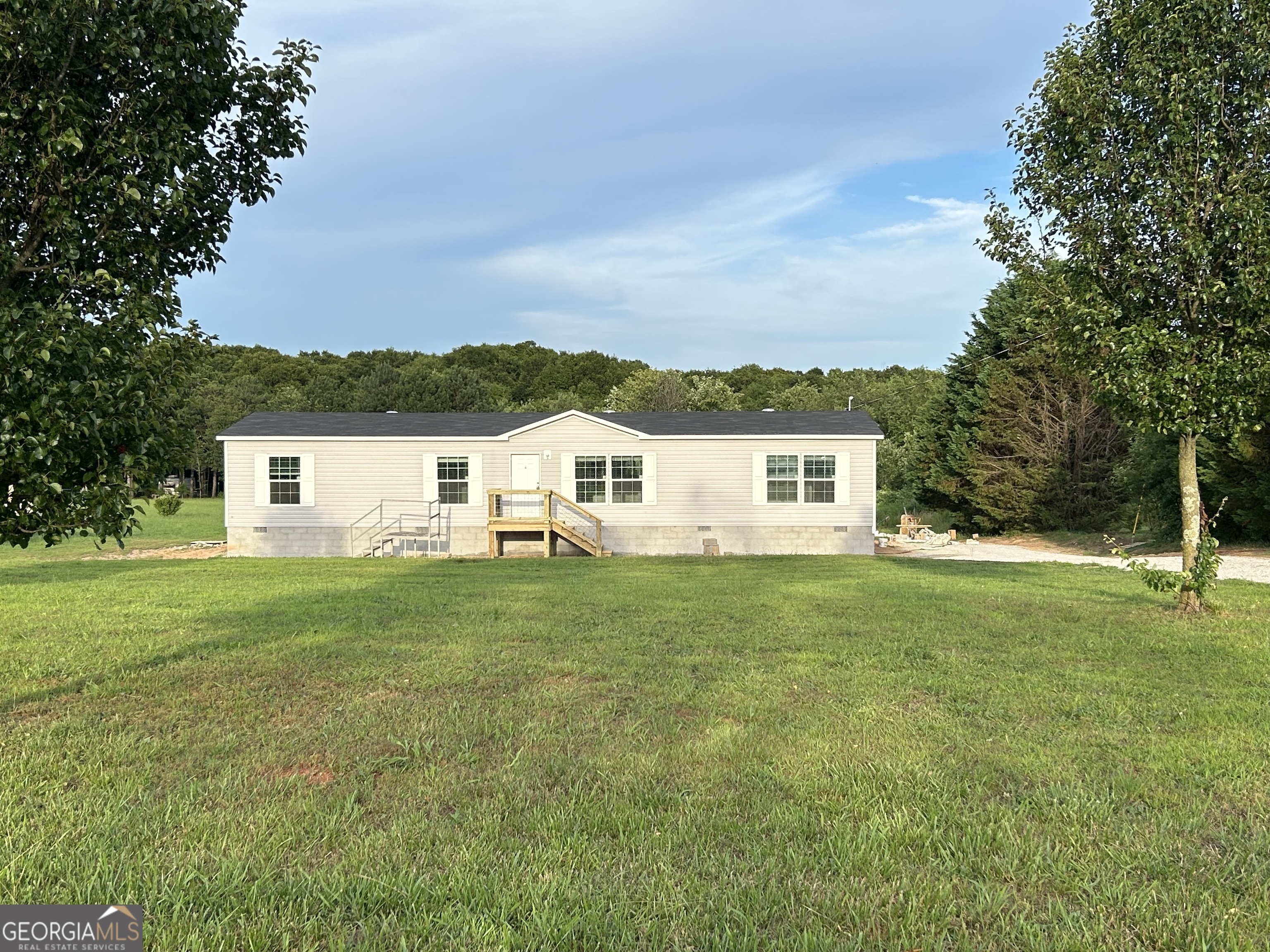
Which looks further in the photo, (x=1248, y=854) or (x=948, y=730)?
(x=948, y=730)

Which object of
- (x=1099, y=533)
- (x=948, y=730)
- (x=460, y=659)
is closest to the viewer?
(x=948, y=730)

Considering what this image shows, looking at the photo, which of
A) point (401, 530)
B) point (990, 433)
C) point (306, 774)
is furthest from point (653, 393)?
point (306, 774)

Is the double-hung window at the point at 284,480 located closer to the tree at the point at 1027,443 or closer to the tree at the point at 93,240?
the tree at the point at 93,240

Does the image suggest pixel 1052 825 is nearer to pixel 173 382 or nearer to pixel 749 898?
pixel 749 898

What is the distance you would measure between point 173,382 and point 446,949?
3.75m

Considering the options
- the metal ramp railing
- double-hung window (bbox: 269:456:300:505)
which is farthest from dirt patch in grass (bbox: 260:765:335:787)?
double-hung window (bbox: 269:456:300:505)

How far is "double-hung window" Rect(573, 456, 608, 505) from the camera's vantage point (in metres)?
21.2

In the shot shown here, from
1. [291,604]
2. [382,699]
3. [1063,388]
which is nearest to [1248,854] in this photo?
[382,699]

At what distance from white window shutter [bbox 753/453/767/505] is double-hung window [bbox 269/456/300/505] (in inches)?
458

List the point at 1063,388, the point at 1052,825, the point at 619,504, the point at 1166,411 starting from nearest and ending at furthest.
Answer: the point at 1052,825 < the point at 1166,411 < the point at 619,504 < the point at 1063,388

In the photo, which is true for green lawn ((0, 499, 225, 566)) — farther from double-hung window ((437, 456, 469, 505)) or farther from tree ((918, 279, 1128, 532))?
tree ((918, 279, 1128, 532))

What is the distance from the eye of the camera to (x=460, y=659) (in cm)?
680

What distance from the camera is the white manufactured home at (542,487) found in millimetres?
20922

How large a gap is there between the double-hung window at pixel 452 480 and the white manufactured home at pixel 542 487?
2 cm
